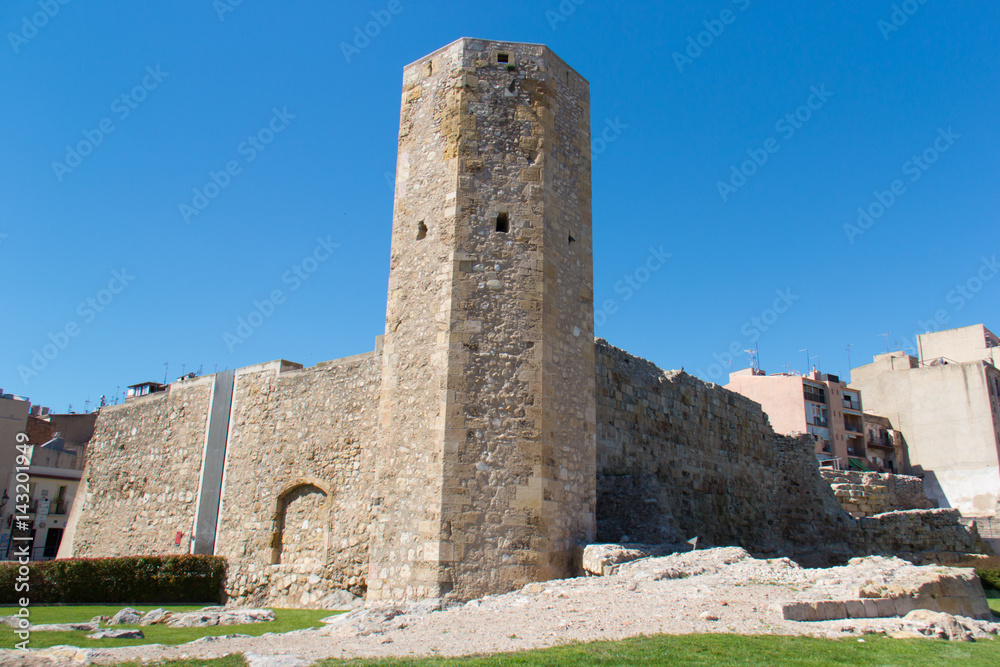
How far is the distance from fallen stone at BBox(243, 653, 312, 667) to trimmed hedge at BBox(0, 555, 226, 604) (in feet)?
30.1

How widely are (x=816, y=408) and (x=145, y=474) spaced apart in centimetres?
4041

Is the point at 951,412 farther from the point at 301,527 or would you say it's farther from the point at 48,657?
the point at 48,657

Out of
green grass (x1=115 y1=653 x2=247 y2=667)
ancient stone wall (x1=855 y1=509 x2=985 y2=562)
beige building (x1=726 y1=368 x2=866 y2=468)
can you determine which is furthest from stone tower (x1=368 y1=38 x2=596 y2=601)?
beige building (x1=726 y1=368 x2=866 y2=468)

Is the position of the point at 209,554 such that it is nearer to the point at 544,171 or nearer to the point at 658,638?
the point at 544,171

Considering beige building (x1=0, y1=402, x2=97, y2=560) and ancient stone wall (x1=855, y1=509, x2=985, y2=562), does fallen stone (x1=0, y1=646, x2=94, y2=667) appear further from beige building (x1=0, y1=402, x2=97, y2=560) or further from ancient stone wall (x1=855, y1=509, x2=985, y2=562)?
beige building (x1=0, y1=402, x2=97, y2=560)

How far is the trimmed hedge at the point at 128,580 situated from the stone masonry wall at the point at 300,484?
505 mm

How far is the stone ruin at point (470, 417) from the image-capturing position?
962 cm

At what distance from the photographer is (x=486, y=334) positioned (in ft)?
33.2

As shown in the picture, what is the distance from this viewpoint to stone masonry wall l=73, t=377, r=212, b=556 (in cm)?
1653

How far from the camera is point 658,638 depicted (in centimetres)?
600

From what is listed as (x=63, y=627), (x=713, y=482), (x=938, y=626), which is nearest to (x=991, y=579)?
(x=713, y=482)

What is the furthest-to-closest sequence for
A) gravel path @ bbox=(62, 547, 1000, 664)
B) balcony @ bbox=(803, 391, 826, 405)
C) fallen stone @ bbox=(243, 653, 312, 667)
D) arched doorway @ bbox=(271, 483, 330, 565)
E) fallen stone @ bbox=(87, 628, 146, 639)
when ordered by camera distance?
1. balcony @ bbox=(803, 391, 826, 405)
2. arched doorway @ bbox=(271, 483, 330, 565)
3. fallen stone @ bbox=(87, 628, 146, 639)
4. gravel path @ bbox=(62, 547, 1000, 664)
5. fallen stone @ bbox=(243, 653, 312, 667)

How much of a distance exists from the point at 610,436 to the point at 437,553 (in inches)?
189

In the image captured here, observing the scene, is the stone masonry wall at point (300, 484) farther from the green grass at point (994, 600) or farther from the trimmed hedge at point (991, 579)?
the trimmed hedge at point (991, 579)
